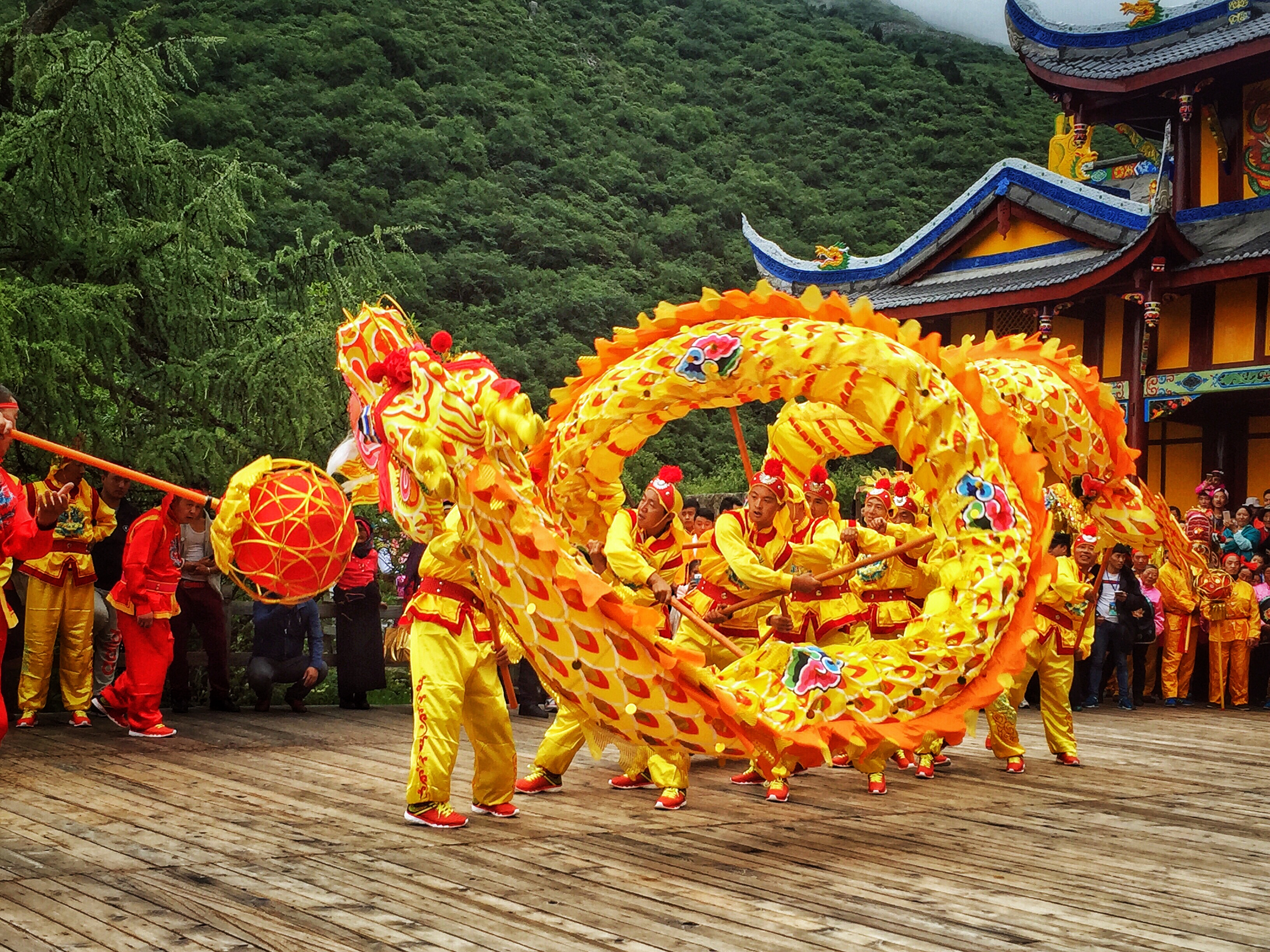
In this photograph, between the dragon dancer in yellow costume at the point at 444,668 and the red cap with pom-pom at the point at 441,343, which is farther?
the dragon dancer in yellow costume at the point at 444,668

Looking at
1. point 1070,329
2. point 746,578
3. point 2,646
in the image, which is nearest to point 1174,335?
point 1070,329

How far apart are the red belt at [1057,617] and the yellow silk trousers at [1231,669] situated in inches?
163

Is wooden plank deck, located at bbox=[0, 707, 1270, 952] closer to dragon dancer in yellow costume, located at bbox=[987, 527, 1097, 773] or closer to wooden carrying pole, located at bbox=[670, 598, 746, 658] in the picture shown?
dragon dancer in yellow costume, located at bbox=[987, 527, 1097, 773]

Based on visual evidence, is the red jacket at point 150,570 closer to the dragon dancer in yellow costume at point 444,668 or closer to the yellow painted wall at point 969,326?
the dragon dancer in yellow costume at point 444,668

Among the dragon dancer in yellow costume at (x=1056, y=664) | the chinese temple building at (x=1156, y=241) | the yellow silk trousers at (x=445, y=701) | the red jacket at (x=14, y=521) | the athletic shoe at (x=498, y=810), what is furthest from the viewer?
the chinese temple building at (x=1156, y=241)

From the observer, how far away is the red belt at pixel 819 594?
5953 millimetres

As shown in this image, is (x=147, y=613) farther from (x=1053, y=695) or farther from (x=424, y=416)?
(x=1053, y=695)

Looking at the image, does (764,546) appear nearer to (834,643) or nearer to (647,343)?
(834,643)

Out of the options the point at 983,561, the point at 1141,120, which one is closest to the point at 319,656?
the point at 983,561

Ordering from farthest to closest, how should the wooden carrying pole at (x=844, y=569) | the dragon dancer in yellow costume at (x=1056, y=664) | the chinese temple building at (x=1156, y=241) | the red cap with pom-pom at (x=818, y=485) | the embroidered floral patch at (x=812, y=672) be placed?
1. the chinese temple building at (x=1156, y=241)
2. the dragon dancer in yellow costume at (x=1056, y=664)
3. the red cap with pom-pom at (x=818, y=485)
4. the wooden carrying pole at (x=844, y=569)
5. the embroidered floral patch at (x=812, y=672)

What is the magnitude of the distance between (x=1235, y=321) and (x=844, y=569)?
29.2ft

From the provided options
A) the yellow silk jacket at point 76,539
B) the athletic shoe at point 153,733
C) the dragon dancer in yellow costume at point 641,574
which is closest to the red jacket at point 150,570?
the yellow silk jacket at point 76,539

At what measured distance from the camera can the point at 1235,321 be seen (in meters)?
12.9

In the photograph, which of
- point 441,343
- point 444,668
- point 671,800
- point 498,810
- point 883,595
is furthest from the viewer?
point 883,595
